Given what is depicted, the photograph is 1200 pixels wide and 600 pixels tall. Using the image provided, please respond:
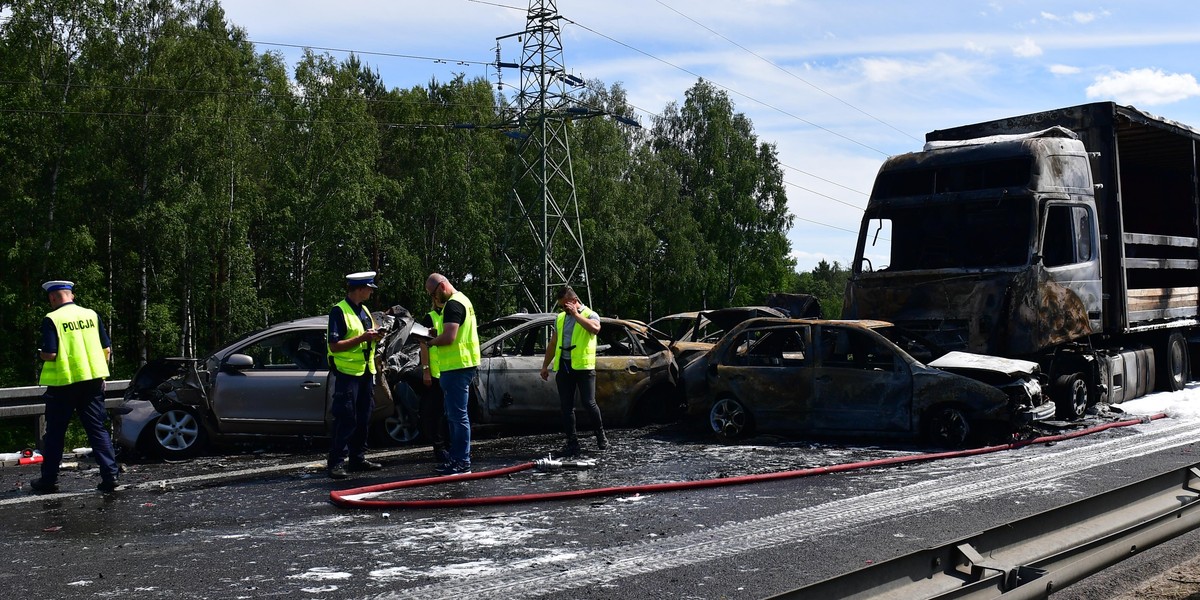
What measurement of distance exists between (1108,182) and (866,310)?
381 centimetres

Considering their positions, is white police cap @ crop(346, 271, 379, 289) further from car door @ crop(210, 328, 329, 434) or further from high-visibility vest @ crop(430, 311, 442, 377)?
car door @ crop(210, 328, 329, 434)

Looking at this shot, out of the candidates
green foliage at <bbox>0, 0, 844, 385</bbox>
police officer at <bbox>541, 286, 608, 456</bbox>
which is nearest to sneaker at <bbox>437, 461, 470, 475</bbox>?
police officer at <bbox>541, 286, 608, 456</bbox>

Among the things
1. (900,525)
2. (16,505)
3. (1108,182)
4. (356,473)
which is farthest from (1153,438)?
(16,505)

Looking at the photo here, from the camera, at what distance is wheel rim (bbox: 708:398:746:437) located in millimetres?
11242

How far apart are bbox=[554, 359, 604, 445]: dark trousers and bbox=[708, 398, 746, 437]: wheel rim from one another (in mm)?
1594

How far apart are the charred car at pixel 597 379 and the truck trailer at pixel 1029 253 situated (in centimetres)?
246

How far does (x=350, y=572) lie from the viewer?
5703 millimetres

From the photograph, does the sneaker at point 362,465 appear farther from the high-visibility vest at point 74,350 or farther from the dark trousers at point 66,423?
the high-visibility vest at point 74,350

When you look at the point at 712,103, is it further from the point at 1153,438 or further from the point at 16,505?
the point at 16,505

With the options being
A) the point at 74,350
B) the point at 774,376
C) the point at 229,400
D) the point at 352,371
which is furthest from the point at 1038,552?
the point at 229,400

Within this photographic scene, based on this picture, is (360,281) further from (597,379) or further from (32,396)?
(32,396)

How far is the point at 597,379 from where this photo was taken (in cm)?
1198

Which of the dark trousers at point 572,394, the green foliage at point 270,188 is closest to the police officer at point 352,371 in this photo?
the dark trousers at point 572,394

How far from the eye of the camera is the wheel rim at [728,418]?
36.9 feet
